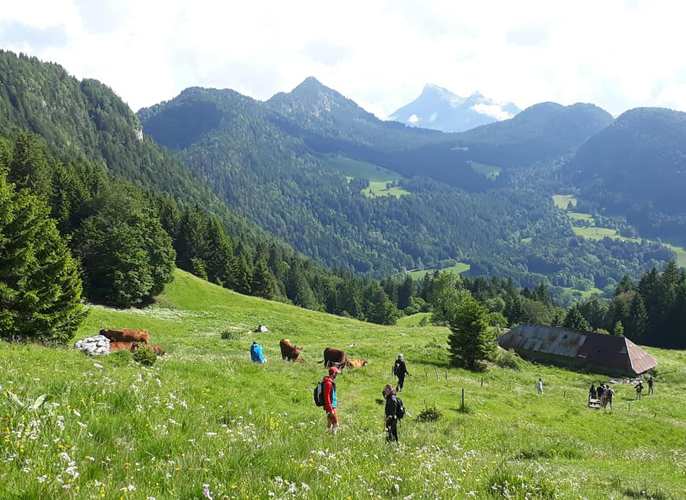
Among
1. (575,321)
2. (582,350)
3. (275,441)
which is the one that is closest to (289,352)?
(275,441)

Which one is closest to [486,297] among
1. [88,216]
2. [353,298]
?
[353,298]

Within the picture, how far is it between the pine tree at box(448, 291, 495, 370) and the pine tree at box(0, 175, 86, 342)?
3675cm

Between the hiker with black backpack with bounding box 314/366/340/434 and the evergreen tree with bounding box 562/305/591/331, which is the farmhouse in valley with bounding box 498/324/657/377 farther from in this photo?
the hiker with black backpack with bounding box 314/366/340/434


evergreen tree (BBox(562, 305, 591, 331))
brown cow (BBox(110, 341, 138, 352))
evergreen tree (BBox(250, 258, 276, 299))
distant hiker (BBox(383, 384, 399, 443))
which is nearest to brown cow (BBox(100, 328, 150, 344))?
brown cow (BBox(110, 341, 138, 352))

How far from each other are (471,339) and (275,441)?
137ft

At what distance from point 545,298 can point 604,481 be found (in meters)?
151

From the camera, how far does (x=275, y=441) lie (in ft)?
28.1

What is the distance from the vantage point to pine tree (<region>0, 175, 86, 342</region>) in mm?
25750

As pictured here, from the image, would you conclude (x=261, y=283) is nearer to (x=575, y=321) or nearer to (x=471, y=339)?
(x=471, y=339)

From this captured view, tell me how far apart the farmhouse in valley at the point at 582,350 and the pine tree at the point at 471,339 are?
27558mm

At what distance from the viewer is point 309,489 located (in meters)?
6.01

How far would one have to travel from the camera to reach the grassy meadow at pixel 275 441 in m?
5.61

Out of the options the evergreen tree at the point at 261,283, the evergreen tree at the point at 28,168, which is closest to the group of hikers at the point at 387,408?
the evergreen tree at the point at 28,168

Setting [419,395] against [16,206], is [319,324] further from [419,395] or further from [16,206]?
[16,206]
